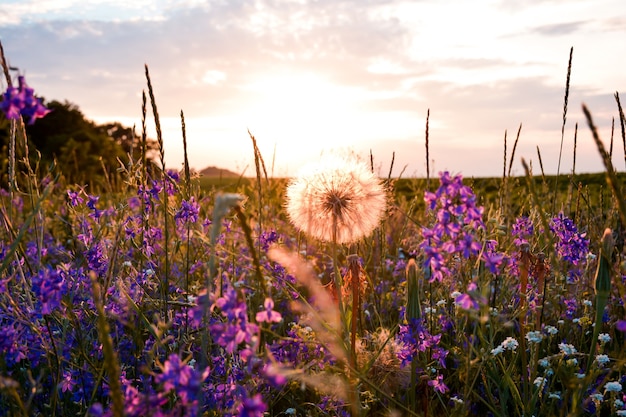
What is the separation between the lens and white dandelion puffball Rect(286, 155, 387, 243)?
3572 millimetres

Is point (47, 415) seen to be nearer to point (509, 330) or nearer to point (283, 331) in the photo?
point (283, 331)

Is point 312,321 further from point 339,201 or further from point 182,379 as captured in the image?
point 182,379

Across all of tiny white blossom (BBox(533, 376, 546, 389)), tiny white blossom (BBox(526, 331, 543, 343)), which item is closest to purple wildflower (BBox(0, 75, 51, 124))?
tiny white blossom (BBox(533, 376, 546, 389))

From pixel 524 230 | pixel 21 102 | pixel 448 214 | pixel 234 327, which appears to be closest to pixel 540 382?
pixel 524 230

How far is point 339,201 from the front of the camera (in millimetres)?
3537

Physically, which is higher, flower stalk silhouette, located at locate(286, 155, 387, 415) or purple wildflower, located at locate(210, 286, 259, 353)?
flower stalk silhouette, located at locate(286, 155, 387, 415)

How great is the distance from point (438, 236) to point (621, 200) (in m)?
0.49

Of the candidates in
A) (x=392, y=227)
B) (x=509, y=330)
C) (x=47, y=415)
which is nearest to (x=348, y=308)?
(x=47, y=415)

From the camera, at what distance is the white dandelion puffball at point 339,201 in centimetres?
357

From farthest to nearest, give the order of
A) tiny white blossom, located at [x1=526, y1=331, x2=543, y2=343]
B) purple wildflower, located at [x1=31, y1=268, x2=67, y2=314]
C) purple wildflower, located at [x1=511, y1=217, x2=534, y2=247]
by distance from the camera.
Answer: purple wildflower, located at [x1=511, y1=217, x2=534, y2=247], tiny white blossom, located at [x1=526, y1=331, x2=543, y2=343], purple wildflower, located at [x1=31, y1=268, x2=67, y2=314]

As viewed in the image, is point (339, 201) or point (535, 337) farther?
point (339, 201)

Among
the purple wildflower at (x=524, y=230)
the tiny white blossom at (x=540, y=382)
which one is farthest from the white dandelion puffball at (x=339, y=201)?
the tiny white blossom at (x=540, y=382)

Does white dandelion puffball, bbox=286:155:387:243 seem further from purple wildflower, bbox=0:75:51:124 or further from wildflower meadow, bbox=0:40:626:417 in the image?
purple wildflower, bbox=0:75:51:124

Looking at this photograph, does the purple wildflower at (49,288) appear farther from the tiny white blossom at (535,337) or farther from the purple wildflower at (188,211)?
the tiny white blossom at (535,337)
